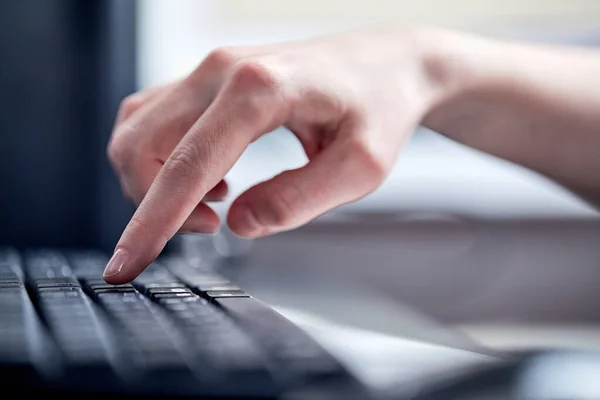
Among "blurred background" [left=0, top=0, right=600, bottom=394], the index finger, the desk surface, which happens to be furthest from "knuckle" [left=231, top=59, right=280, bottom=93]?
the desk surface

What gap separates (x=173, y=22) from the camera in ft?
3.56

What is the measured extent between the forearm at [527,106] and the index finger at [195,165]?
0.57 feet

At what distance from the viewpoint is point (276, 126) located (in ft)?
1.54

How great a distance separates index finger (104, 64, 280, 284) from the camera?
43 centimetres

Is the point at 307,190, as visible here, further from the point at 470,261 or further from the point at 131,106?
the point at 470,261

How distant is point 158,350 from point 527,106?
461 mm

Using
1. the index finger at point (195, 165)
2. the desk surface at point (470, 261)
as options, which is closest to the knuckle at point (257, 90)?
the index finger at point (195, 165)

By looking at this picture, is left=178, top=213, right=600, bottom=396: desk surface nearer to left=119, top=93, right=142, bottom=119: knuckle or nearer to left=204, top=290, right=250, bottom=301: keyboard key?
left=119, top=93, right=142, bottom=119: knuckle

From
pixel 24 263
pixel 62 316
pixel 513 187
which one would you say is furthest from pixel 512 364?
pixel 513 187

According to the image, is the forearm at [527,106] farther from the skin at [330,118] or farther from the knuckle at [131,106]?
the knuckle at [131,106]

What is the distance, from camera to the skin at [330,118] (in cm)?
45

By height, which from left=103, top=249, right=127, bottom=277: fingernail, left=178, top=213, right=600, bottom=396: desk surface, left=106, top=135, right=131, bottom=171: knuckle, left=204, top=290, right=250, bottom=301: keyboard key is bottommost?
left=178, top=213, right=600, bottom=396: desk surface

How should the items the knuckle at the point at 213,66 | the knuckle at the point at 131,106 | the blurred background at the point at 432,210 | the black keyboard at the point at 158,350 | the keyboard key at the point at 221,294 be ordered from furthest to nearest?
the blurred background at the point at 432,210, the knuckle at the point at 131,106, the knuckle at the point at 213,66, the keyboard key at the point at 221,294, the black keyboard at the point at 158,350

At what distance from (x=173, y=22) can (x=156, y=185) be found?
0.69 meters
